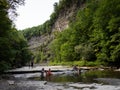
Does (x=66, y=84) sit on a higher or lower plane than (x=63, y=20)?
lower

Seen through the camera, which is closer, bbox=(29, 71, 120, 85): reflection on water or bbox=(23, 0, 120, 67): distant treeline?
bbox=(29, 71, 120, 85): reflection on water

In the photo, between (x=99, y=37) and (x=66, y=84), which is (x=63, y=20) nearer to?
(x=99, y=37)

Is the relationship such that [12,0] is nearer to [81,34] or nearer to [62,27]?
[81,34]

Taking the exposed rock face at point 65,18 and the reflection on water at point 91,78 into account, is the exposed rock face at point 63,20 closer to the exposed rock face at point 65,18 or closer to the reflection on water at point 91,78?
the exposed rock face at point 65,18

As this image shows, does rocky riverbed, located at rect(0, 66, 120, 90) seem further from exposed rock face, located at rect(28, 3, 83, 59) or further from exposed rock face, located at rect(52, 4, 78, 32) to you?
exposed rock face, located at rect(52, 4, 78, 32)

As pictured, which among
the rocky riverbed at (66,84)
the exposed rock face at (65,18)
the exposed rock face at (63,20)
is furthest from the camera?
the exposed rock face at (65,18)

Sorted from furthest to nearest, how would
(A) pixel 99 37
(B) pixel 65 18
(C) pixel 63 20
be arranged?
(C) pixel 63 20 → (B) pixel 65 18 → (A) pixel 99 37

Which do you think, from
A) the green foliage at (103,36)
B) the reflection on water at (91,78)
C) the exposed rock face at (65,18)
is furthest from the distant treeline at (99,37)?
the exposed rock face at (65,18)

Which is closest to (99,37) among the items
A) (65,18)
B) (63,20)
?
(65,18)

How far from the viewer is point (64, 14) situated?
6718 inches

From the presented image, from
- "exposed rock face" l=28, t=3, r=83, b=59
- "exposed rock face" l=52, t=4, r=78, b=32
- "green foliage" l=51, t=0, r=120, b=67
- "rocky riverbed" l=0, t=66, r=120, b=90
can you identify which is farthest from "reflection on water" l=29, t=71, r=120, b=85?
"exposed rock face" l=52, t=4, r=78, b=32

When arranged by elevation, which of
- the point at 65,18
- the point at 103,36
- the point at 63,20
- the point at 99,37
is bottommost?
the point at 103,36

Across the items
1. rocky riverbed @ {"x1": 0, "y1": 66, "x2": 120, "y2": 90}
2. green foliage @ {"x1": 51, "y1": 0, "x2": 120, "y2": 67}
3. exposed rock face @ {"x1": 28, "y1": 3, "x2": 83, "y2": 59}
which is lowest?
rocky riverbed @ {"x1": 0, "y1": 66, "x2": 120, "y2": 90}

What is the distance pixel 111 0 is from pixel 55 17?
4574 inches
